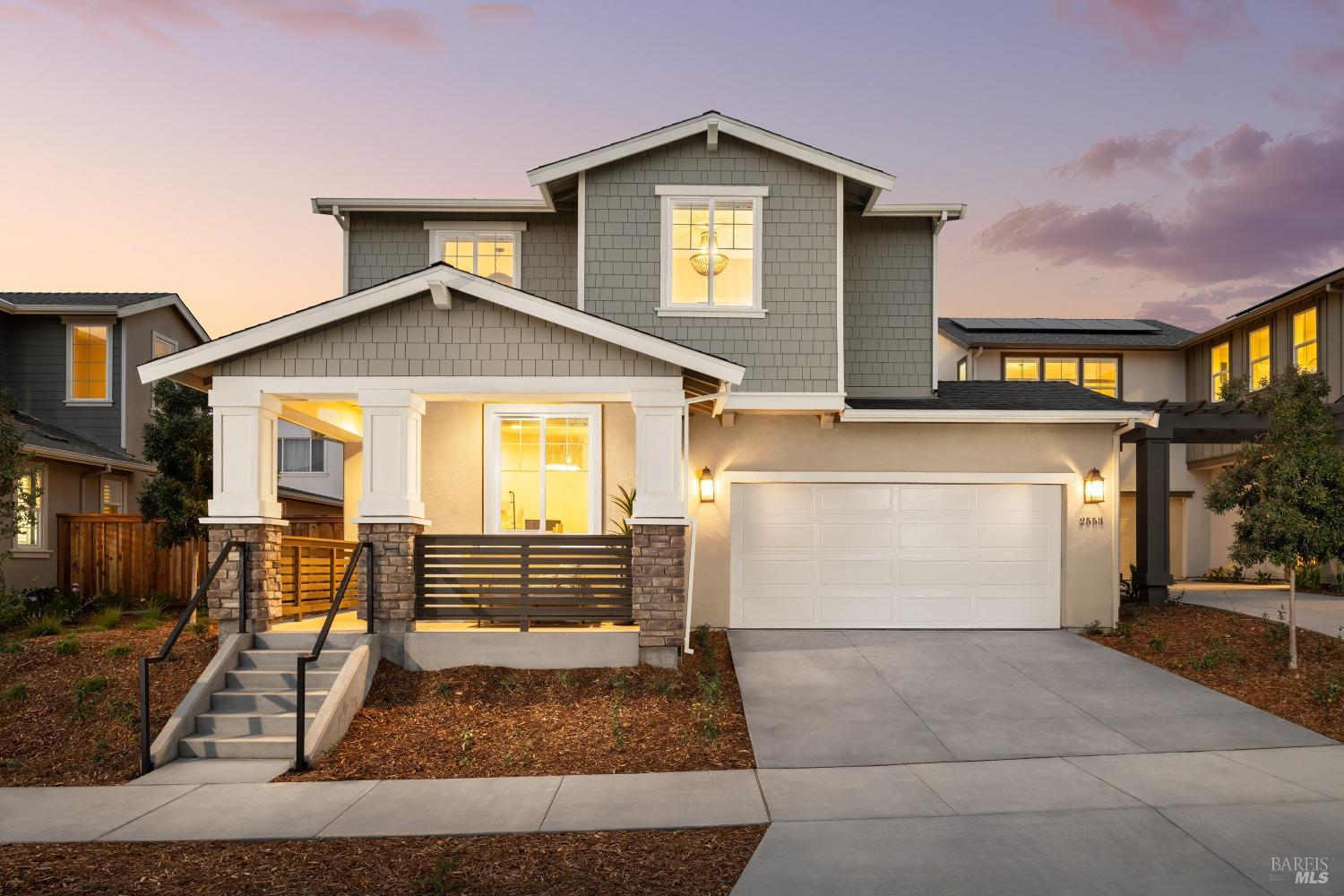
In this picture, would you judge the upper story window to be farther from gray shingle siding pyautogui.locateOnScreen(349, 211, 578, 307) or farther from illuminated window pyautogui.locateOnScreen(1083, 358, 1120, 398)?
illuminated window pyautogui.locateOnScreen(1083, 358, 1120, 398)

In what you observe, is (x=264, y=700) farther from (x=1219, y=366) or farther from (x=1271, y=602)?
(x=1219, y=366)

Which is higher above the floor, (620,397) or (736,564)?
(620,397)

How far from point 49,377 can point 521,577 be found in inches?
585

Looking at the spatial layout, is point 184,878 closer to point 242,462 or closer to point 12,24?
point 242,462

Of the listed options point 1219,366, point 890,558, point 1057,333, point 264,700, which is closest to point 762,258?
point 890,558

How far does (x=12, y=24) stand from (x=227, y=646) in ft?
39.8

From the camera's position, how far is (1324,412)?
10727 mm

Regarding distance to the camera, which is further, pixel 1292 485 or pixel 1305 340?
pixel 1305 340

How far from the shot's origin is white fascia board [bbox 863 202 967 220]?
1352cm

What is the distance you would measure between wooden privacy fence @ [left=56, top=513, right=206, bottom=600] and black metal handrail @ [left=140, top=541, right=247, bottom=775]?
7.21 m

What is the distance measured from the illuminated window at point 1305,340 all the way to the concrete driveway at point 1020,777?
10.9 meters

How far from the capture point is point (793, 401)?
1253 centimetres

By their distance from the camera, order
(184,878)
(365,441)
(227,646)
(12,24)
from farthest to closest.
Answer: (12,24) → (365,441) → (227,646) → (184,878)

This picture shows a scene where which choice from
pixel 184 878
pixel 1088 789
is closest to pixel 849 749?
pixel 1088 789
